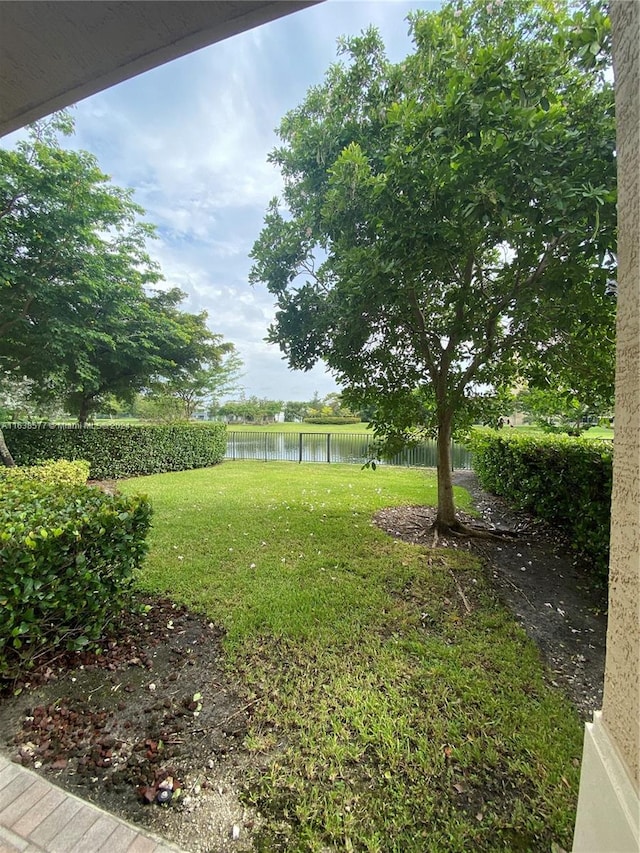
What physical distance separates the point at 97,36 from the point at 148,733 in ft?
9.70

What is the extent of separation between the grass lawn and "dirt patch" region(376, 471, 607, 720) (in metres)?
0.16

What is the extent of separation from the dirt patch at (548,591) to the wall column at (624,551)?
3.35 ft

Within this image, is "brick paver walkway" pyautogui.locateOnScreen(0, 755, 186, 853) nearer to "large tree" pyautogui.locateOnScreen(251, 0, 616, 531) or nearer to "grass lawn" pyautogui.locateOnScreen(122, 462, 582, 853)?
"grass lawn" pyautogui.locateOnScreen(122, 462, 582, 853)

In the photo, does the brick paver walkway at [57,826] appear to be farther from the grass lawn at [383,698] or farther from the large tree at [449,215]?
the large tree at [449,215]

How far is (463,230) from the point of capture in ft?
7.78

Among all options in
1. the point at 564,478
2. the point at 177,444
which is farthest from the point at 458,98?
the point at 177,444

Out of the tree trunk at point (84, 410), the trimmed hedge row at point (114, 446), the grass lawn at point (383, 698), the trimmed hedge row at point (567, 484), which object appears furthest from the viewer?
the tree trunk at point (84, 410)

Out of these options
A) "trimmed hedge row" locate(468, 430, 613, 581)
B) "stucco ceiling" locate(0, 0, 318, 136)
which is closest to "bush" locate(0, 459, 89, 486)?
"stucco ceiling" locate(0, 0, 318, 136)

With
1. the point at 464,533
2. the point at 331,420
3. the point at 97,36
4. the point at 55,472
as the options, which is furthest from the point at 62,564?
the point at 331,420

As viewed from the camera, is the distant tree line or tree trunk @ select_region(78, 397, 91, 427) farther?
tree trunk @ select_region(78, 397, 91, 427)

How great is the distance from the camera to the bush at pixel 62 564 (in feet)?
5.66

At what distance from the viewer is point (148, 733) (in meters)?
1.60

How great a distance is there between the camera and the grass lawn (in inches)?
49.4

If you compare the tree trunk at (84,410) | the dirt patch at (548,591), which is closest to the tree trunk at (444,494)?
the dirt patch at (548,591)
